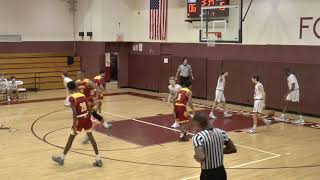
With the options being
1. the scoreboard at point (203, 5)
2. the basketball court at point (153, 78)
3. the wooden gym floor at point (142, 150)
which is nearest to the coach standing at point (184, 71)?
the basketball court at point (153, 78)

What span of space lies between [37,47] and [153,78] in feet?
22.1

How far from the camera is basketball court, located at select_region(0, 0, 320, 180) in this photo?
32.7ft

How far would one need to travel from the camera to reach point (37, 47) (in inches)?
957

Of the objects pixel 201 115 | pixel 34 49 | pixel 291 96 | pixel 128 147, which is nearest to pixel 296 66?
pixel 291 96

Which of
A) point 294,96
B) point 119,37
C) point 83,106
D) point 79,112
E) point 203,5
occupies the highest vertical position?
point 203,5

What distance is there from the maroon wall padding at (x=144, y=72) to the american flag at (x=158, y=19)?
116cm

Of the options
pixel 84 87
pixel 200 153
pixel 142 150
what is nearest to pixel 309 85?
pixel 142 150

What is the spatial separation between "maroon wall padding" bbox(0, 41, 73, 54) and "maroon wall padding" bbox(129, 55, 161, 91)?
3888 mm

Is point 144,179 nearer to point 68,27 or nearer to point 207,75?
point 207,75

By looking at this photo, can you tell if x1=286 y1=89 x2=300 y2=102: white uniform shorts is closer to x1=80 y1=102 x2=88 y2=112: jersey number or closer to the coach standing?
the coach standing

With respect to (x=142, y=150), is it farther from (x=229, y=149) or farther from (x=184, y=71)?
(x=184, y=71)

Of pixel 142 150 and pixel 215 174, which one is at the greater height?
pixel 215 174

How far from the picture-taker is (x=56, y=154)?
34.8 feet

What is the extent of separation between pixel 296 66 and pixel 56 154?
1023 centimetres
